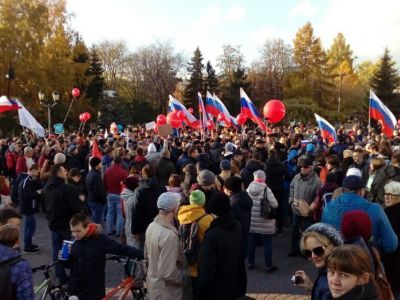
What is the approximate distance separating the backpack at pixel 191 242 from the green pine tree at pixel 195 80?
43210mm

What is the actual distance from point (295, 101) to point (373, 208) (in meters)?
39.4

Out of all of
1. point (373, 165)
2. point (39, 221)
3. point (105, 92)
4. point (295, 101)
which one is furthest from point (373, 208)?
point (105, 92)

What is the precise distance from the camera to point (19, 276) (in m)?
3.45

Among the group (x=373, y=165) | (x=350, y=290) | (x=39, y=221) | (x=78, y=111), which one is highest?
(x=78, y=111)

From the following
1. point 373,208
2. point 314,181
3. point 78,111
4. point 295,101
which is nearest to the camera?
point 373,208

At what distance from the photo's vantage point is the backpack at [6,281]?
3354 mm

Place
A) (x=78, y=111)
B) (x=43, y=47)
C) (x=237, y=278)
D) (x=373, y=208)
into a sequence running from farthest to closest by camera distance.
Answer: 1. (x=78, y=111)
2. (x=43, y=47)
3. (x=237, y=278)
4. (x=373, y=208)

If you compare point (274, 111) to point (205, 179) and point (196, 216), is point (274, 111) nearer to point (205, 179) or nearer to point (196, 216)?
point (205, 179)

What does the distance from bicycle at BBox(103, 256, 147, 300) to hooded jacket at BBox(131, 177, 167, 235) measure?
59.2 inches

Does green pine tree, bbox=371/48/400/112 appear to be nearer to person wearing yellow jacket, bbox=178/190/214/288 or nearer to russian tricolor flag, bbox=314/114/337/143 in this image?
russian tricolor flag, bbox=314/114/337/143

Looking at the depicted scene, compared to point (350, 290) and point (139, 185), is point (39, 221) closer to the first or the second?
point (139, 185)

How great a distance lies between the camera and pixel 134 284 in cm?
494

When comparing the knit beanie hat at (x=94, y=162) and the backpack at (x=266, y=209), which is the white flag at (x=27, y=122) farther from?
the backpack at (x=266, y=209)

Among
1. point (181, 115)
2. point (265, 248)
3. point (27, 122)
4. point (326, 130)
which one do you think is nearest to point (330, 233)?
point (265, 248)
